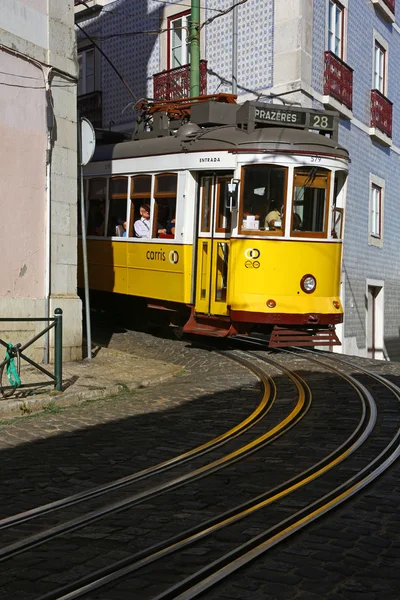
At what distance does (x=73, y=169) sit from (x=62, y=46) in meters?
1.67

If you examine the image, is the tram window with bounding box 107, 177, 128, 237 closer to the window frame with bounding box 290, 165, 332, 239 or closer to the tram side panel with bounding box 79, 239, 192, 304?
the tram side panel with bounding box 79, 239, 192, 304

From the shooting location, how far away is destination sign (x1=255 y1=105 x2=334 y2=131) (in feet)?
40.0

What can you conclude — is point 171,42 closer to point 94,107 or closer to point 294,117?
point 94,107

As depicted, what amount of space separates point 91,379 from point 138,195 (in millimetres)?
4293

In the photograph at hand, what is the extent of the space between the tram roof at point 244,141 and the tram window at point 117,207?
3.36 feet

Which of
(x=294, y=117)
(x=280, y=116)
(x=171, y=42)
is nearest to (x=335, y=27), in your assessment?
(x=171, y=42)

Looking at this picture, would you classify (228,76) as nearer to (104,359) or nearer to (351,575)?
(104,359)

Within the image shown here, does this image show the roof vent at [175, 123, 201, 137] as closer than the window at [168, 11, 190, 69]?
Yes

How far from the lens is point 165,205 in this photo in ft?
42.2

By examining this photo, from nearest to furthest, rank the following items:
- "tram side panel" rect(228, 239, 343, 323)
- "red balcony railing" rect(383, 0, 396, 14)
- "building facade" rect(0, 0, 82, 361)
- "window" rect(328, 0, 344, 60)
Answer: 1. "building facade" rect(0, 0, 82, 361)
2. "tram side panel" rect(228, 239, 343, 323)
3. "window" rect(328, 0, 344, 60)
4. "red balcony railing" rect(383, 0, 396, 14)

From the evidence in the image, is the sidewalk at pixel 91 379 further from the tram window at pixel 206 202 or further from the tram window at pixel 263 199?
the tram window at pixel 263 199

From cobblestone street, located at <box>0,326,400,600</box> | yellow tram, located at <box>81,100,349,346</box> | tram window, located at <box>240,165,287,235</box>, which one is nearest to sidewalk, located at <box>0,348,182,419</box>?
cobblestone street, located at <box>0,326,400,600</box>

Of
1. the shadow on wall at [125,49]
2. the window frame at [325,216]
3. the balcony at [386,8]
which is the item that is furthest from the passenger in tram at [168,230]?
the balcony at [386,8]

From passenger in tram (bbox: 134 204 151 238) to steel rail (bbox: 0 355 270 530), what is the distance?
506 cm
